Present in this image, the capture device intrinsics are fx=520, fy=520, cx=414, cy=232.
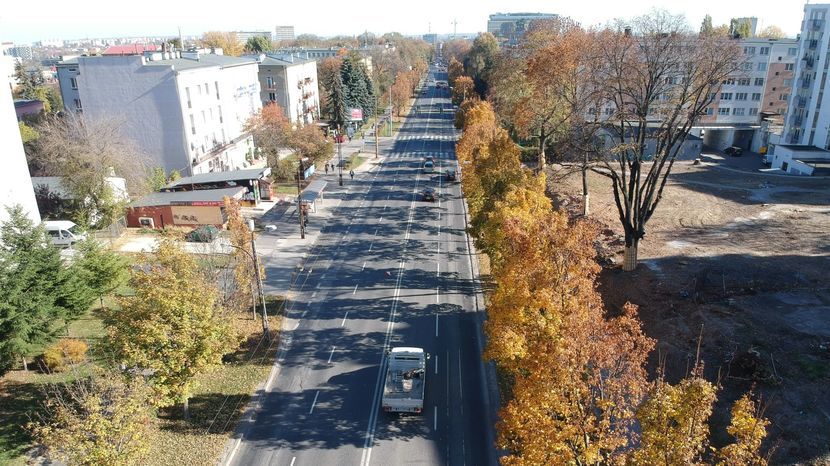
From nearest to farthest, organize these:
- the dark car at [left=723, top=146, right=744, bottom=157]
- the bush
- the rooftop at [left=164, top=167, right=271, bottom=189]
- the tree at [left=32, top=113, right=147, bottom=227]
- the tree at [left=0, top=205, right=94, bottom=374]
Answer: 1. the tree at [left=0, top=205, right=94, bottom=374]
2. the bush
3. the tree at [left=32, top=113, right=147, bottom=227]
4. the rooftop at [left=164, top=167, right=271, bottom=189]
5. the dark car at [left=723, top=146, right=744, bottom=157]

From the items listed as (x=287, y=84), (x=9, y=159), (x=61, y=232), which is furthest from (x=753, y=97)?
(x=9, y=159)

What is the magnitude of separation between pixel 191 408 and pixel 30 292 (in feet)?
30.3

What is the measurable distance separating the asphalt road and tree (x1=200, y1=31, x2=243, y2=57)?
114671 millimetres

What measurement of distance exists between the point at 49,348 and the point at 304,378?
40.6ft

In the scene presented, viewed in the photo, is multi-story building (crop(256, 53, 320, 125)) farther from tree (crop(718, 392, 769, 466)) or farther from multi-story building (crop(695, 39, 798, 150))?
tree (crop(718, 392, 769, 466))

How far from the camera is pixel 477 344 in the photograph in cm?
2838

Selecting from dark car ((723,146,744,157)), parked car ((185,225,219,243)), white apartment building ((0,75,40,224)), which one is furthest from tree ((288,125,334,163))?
dark car ((723,146,744,157))

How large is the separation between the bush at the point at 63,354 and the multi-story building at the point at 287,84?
60092 mm

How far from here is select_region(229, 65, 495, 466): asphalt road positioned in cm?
2102

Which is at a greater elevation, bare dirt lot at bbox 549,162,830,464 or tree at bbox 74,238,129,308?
tree at bbox 74,238,129,308

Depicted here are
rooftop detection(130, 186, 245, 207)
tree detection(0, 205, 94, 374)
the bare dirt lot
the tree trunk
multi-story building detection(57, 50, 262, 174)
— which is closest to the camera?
the bare dirt lot

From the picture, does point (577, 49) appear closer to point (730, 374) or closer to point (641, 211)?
point (641, 211)

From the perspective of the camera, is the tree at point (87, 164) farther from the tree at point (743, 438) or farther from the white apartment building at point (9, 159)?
the tree at point (743, 438)

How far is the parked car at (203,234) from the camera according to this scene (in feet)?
135
